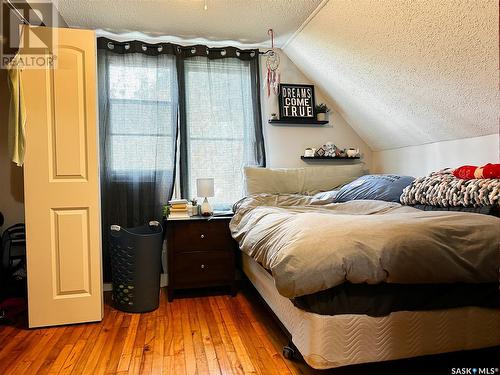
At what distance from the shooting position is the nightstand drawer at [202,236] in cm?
279

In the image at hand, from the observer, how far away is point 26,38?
2273mm

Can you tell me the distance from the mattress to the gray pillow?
104cm

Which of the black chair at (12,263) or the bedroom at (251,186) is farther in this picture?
the black chair at (12,263)

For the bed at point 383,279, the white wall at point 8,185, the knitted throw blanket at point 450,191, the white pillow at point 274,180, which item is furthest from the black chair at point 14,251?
the knitted throw blanket at point 450,191

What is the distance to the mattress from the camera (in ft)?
4.71

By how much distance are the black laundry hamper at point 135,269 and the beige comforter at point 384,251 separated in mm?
1222

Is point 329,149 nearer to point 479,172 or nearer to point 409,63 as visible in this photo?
point 409,63

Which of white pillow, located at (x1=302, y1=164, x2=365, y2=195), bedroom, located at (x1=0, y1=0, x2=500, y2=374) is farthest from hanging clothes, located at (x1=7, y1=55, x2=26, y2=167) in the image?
white pillow, located at (x1=302, y1=164, x2=365, y2=195)

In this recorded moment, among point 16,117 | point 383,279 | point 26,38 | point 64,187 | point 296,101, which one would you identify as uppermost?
point 26,38

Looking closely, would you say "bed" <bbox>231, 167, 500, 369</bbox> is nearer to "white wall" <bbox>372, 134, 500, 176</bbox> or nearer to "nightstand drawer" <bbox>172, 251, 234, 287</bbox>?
"white wall" <bbox>372, 134, 500, 176</bbox>

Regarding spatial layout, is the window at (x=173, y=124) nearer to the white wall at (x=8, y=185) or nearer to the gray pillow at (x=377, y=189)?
the white wall at (x=8, y=185)

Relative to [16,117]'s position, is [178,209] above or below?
below

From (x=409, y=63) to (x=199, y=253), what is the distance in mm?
2121

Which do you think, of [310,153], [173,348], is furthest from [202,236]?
[310,153]
